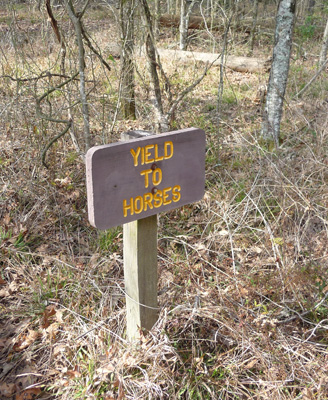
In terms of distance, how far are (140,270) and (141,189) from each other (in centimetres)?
52

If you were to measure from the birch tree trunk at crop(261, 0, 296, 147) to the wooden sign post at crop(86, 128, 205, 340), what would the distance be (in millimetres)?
2759

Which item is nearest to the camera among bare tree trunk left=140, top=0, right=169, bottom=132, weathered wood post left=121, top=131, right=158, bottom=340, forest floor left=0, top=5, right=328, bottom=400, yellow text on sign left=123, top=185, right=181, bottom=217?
yellow text on sign left=123, top=185, right=181, bottom=217

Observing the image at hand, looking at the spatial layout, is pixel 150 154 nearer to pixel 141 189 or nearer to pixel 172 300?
pixel 141 189

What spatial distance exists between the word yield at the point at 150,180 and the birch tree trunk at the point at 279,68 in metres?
2.88

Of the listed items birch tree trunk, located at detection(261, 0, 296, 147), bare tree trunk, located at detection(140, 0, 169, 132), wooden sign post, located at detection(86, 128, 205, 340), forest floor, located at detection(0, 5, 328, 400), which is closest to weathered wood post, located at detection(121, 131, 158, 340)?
wooden sign post, located at detection(86, 128, 205, 340)

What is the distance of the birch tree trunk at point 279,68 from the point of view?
4.63 meters

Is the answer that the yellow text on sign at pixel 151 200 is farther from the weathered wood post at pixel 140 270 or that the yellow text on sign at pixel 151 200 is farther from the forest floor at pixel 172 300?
the forest floor at pixel 172 300

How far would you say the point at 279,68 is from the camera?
15.9 ft

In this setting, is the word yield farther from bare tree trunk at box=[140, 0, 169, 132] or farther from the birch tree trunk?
the birch tree trunk

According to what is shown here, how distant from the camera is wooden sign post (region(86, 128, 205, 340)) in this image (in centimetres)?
177

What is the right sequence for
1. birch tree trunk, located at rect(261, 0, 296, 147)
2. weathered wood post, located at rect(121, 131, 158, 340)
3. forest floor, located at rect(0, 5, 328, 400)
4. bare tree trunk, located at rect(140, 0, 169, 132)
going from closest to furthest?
weathered wood post, located at rect(121, 131, 158, 340) < forest floor, located at rect(0, 5, 328, 400) < bare tree trunk, located at rect(140, 0, 169, 132) < birch tree trunk, located at rect(261, 0, 296, 147)

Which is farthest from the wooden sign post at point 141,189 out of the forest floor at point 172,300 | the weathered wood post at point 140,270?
the forest floor at point 172,300

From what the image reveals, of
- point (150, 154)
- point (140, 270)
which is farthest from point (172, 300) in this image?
point (150, 154)

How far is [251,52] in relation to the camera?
10.0 metres
